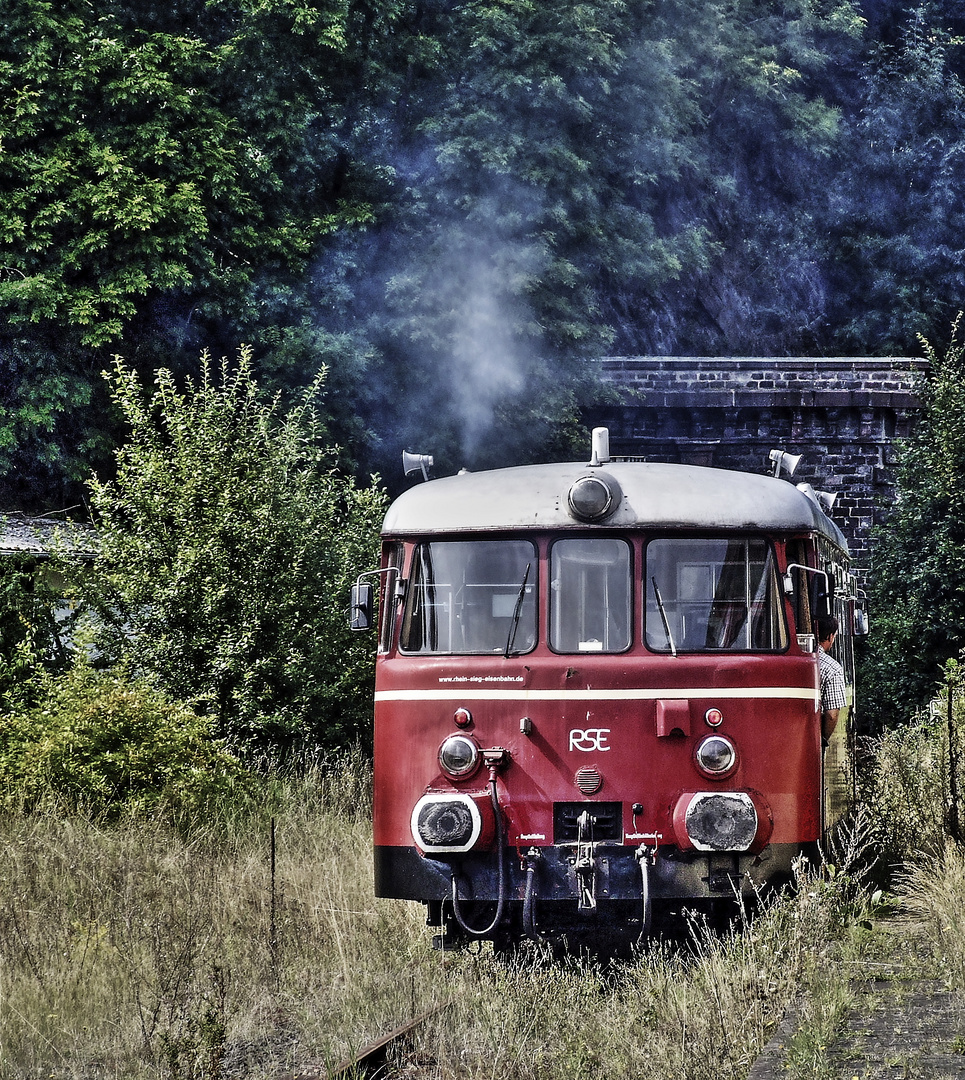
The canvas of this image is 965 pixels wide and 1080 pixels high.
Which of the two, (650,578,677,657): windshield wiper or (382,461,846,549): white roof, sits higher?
(382,461,846,549): white roof

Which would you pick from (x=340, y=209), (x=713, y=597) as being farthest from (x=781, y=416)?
(x=713, y=597)

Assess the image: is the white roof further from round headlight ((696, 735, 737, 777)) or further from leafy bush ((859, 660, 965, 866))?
leafy bush ((859, 660, 965, 866))

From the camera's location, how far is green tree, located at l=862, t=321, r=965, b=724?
19922 mm

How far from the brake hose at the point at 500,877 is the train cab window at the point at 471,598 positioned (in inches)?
28.8

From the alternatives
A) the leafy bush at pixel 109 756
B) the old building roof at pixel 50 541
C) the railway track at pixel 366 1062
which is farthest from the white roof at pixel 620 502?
the old building roof at pixel 50 541

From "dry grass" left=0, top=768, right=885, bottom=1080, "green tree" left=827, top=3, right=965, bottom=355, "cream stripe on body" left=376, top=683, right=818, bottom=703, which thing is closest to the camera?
"dry grass" left=0, top=768, right=885, bottom=1080

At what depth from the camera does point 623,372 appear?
23469mm

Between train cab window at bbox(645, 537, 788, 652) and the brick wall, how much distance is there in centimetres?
1551

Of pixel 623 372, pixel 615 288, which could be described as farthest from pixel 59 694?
pixel 615 288

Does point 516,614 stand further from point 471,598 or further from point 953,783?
point 953,783

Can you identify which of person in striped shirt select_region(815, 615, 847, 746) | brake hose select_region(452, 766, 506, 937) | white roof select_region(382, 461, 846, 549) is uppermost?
white roof select_region(382, 461, 846, 549)

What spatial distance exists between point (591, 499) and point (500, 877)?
2.04 meters

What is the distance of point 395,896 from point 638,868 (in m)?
1.29

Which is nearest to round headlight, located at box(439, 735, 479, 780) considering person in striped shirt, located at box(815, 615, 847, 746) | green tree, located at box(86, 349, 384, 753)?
person in striped shirt, located at box(815, 615, 847, 746)
